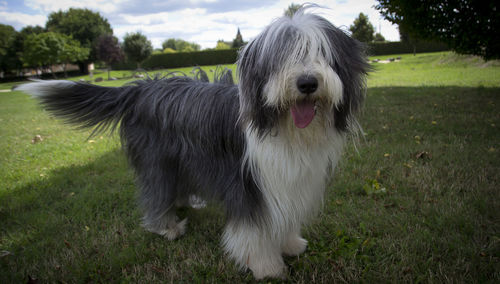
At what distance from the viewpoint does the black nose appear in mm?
1618

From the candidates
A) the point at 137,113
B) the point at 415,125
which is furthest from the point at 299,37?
the point at 415,125

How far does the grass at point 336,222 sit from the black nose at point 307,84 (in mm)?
995

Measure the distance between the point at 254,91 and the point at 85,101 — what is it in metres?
1.76

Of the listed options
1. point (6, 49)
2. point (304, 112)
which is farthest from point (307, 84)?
point (6, 49)

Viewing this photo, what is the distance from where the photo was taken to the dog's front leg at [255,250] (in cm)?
223

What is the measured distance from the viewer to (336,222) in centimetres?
282

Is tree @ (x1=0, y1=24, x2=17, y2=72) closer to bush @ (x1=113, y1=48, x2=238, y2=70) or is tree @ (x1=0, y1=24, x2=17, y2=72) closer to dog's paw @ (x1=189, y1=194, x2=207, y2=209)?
bush @ (x1=113, y1=48, x2=238, y2=70)

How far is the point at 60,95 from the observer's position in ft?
8.60

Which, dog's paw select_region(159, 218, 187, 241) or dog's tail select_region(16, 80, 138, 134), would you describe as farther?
dog's paw select_region(159, 218, 187, 241)

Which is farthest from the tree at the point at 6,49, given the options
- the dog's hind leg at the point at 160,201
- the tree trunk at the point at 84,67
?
the dog's hind leg at the point at 160,201

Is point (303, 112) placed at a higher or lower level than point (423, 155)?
higher

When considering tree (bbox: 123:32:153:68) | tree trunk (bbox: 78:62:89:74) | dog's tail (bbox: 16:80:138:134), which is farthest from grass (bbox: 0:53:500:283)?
tree trunk (bbox: 78:62:89:74)

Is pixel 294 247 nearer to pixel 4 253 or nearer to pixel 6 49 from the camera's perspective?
pixel 4 253

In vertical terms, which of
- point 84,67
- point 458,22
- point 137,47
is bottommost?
point 458,22
